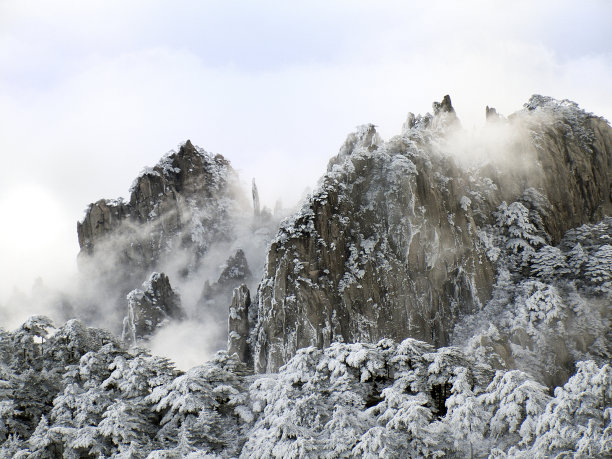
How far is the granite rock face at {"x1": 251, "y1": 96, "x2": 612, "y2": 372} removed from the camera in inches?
1710

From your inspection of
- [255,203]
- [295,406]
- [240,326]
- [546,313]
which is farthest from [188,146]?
[295,406]

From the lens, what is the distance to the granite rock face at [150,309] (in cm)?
5410

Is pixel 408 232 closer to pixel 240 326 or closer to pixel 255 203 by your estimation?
pixel 240 326

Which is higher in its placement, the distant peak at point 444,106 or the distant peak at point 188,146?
the distant peak at point 188,146

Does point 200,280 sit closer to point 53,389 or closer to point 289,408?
point 53,389

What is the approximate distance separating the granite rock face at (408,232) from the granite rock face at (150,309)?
13825 millimetres

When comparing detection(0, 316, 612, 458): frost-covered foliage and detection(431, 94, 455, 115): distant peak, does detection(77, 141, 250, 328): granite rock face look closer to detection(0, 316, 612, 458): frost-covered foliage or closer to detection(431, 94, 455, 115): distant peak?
detection(431, 94, 455, 115): distant peak

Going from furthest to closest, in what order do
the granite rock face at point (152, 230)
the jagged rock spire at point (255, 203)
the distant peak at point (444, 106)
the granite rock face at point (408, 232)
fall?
the jagged rock spire at point (255, 203) < the granite rock face at point (152, 230) < the distant peak at point (444, 106) < the granite rock face at point (408, 232)

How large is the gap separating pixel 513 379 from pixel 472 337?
21.7 metres

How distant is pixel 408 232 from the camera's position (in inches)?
1820

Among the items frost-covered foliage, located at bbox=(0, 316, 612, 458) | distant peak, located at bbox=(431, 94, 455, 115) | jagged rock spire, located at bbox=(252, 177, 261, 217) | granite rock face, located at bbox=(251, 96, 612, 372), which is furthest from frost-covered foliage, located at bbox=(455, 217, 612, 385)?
jagged rock spire, located at bbox=(252, 177, 261, 217)

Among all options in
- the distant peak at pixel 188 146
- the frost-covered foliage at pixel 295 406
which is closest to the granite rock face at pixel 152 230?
the distant peak at pixel 188 146

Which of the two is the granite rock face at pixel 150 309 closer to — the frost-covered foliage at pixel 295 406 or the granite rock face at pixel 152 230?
the granite rock face at pixel 152 230

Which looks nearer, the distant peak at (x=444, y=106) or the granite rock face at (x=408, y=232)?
the granite rock face at (x=408, y=232)
